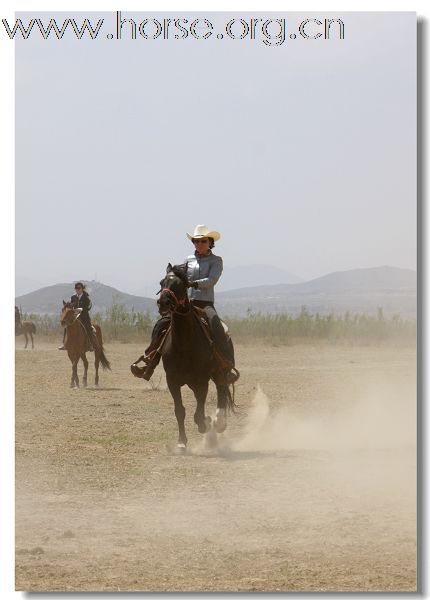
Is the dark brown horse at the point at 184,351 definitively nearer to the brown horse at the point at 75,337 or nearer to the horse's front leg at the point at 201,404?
the horse's front leg at the point at 201,404

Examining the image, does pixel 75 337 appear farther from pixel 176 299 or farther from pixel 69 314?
pixel 176 299

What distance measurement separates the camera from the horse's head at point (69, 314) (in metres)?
24.0

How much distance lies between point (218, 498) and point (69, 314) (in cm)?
1278

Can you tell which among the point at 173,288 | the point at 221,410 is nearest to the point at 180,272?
the point at 173,288

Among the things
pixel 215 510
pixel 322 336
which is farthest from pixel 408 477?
pixel 322 336

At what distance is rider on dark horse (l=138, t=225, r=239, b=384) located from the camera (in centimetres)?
1384

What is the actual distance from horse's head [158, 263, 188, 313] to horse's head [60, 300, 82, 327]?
35.5 feet

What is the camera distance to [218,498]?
11.7m

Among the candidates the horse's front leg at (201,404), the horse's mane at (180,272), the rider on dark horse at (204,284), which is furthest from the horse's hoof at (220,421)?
the horse's mane at (180,272)

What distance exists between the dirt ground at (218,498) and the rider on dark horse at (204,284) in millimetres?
1171

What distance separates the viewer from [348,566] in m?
9.07

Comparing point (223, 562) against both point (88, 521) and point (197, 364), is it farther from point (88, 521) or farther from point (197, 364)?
point (197, 364)

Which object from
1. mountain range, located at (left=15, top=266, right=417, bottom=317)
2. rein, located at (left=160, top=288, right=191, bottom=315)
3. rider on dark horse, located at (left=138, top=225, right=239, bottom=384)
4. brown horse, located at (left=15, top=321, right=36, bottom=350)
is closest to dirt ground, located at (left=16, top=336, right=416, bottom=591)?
rider on dark horse, located at (left=138, top=225, right=239, bottom=384)

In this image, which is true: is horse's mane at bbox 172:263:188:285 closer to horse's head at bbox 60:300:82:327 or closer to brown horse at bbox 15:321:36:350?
horse's head at bbox 60:300:82:327
